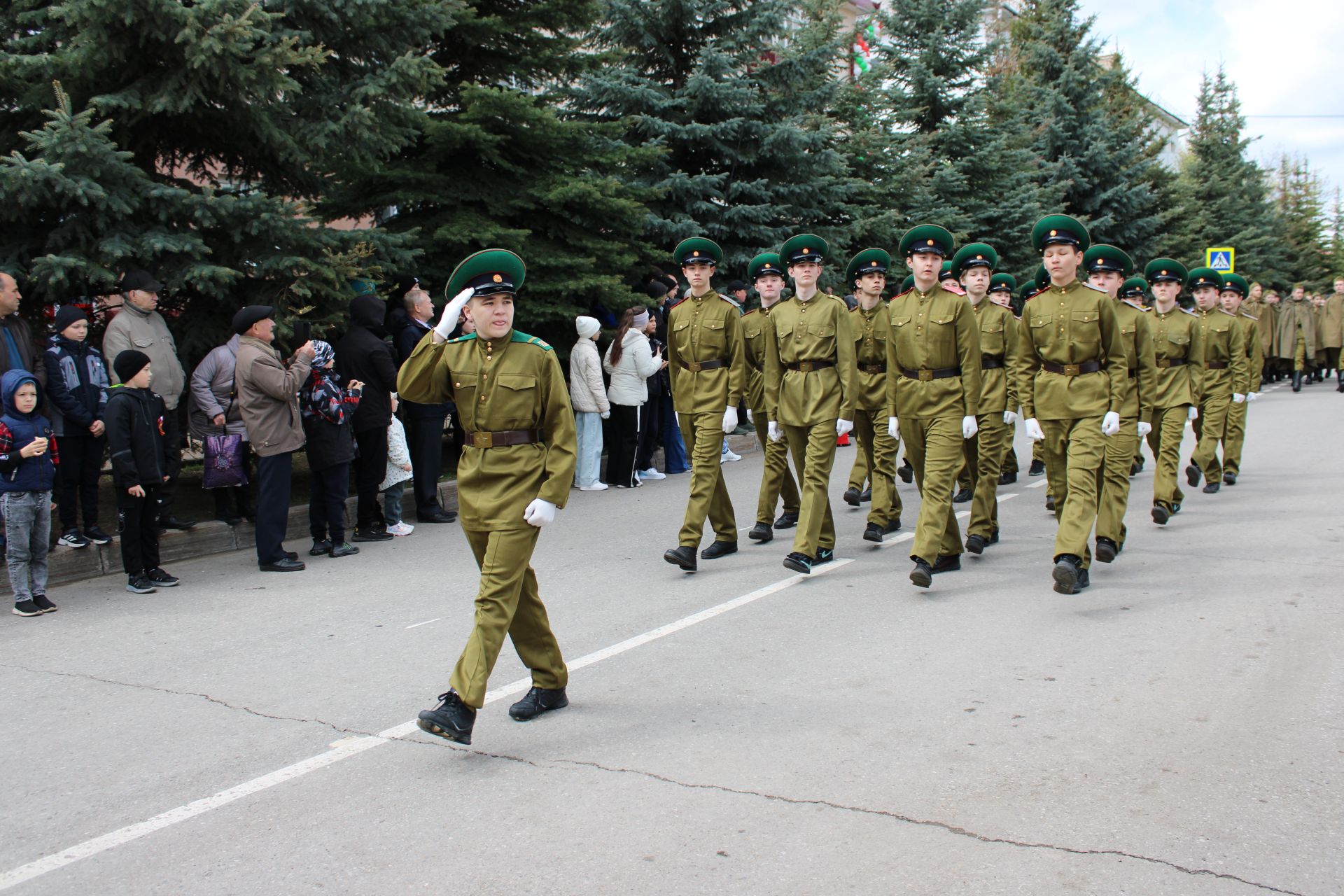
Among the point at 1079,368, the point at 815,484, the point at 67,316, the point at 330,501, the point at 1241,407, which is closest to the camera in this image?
the point at 1079,368

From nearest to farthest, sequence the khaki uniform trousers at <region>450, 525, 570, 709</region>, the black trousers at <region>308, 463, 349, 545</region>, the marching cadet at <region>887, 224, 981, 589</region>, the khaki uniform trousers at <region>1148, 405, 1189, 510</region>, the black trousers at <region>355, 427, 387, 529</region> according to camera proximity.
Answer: the khaki uniform trousers at <region>450, 525, 570, 709</region>
the marching cadet at <region>887, 224, 981, 589</region>
the black trousers at <region>308, 463, 349, 545</region>
the khaki uniform trousers at <region>1148, 405, 1189, 510</region>
the black trousers at <region>355, 427, 387, 529</region>

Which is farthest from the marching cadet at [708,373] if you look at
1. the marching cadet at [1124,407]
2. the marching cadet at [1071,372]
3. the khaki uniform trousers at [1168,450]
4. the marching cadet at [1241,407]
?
the marching cadet at [1241,407]

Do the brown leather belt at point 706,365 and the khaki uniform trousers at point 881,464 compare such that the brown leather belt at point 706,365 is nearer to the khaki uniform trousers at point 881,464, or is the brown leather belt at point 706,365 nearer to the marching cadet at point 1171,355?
the khaki uniform trousers at point 881,464

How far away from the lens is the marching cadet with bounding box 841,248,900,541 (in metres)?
9.12

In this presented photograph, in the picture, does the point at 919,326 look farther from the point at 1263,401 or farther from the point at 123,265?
the point at 1263,401

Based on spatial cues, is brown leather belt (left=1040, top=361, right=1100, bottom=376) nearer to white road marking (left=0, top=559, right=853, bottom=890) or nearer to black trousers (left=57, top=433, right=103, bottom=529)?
white road marking (left=0, top=559, right=853, bottom=890)

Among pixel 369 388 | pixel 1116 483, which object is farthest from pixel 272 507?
pixel 1116 483

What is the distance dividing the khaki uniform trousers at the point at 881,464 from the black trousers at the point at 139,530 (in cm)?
520

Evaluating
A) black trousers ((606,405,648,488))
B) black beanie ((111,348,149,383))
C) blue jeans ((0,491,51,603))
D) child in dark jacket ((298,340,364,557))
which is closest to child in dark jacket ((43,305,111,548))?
black beanie ((111,348,149,383))

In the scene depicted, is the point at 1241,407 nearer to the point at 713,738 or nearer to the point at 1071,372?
the point at 1071,372

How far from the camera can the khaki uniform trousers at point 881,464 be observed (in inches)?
357

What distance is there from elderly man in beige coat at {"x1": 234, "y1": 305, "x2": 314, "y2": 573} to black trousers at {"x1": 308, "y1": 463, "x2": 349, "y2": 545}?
0.41 metres

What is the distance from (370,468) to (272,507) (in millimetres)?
1261

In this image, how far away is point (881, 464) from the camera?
30.5ft
